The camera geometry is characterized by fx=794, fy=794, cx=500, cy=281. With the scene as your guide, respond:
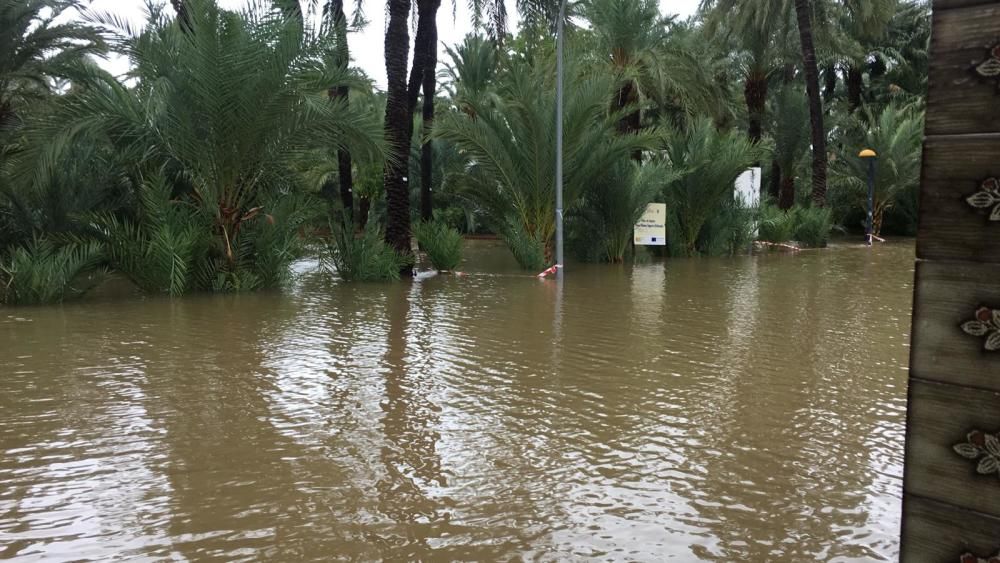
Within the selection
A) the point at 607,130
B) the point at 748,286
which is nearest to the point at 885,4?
the point at 607,130

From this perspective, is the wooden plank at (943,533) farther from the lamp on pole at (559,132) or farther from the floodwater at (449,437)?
the lamp on pole at (559,132)

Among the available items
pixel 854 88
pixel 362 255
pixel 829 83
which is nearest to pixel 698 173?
pixel 362 255

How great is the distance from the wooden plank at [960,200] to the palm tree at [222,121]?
31.5 feet

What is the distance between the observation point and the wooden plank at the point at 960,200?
5.36 ft

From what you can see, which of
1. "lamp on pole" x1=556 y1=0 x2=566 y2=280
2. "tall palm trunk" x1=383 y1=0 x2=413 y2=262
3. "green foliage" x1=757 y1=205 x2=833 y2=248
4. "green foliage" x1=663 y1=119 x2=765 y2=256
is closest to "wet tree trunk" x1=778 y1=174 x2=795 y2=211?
"green foliage" x1=757 y1=205 x2=833 y2=248

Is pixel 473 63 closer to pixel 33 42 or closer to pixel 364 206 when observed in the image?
pixel 364 206

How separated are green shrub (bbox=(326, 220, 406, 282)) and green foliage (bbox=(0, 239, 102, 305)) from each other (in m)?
3.72

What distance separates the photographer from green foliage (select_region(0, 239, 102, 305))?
31.2 feet

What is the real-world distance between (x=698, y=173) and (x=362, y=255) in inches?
353

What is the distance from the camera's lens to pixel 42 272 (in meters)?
9.56

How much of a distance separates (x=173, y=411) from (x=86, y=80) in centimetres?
767

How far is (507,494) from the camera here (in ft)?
12.1

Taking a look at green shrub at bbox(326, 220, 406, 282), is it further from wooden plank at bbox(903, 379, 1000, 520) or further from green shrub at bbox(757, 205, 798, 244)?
green shrub at bbox(757, 205, 798, 244)

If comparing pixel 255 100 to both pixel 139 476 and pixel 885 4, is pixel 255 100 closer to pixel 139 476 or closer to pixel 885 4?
pixel 139 476
